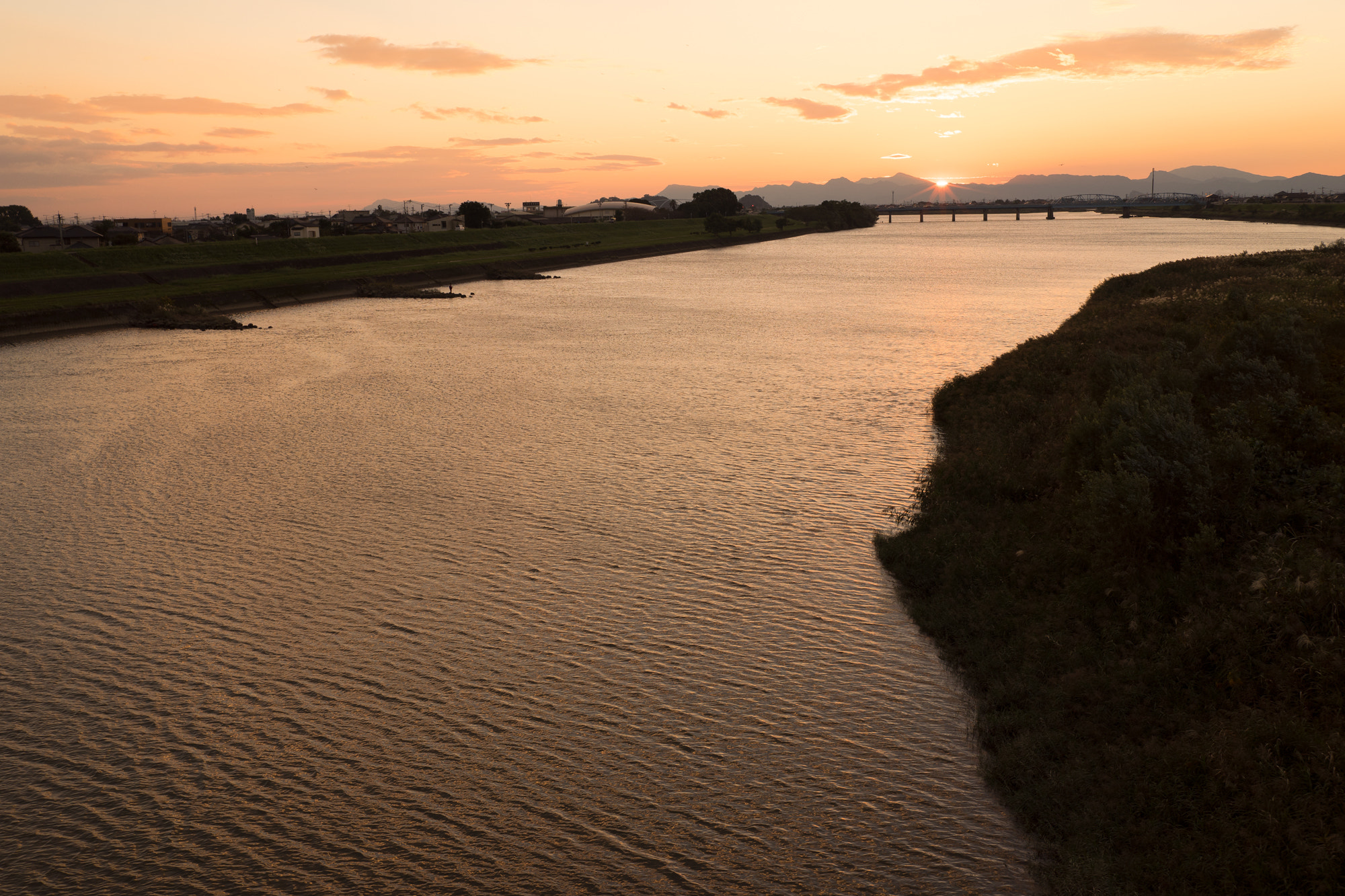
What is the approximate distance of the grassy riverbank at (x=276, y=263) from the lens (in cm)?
6353

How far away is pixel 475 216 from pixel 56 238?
72726 millimetres

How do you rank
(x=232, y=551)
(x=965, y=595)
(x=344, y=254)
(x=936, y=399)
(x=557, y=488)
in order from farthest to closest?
(x=344, y=254) < (x=936, y=399) < (x=557, y=488) < (x=232, y=551) < (x=965, y=595)

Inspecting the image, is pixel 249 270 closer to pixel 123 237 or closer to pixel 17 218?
pixel 123 237

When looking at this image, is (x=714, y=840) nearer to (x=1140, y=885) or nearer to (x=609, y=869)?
(x=609, y=869)

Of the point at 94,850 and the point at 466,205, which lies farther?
the point at 466,205

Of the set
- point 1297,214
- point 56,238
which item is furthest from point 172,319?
point 1297,214

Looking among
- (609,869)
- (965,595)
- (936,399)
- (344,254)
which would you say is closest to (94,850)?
(609,869)

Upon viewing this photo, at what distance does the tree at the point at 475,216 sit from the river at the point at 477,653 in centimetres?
13060

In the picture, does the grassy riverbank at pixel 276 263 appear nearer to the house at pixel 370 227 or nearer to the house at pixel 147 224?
the house at pixel 370 227

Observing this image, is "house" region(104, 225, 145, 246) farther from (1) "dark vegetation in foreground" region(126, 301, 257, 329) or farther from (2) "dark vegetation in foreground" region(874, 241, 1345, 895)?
(2) "dark vegetation in foreground" region(874, 241, 1345, 895)

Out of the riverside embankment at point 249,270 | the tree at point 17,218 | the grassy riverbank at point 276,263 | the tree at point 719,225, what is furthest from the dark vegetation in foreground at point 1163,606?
the tree at point 17,218

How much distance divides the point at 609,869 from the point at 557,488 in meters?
13.6

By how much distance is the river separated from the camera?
32.3 feet

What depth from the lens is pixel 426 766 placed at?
11281mm
